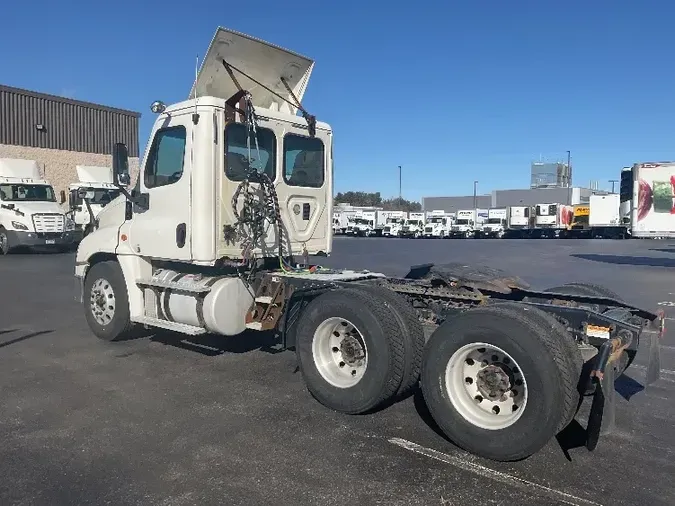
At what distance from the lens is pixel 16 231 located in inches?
916

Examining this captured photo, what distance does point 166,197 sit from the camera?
7109 mm

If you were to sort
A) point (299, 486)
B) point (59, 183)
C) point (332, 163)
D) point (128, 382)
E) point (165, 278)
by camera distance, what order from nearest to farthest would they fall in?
point (299, 486)
point (128, 382)
point (165, 278)
point (332, 163)
point (59, 183)

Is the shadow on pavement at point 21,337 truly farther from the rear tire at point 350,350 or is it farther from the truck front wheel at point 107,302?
the rear tire at point 350,350

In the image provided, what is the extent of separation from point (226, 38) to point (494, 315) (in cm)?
438

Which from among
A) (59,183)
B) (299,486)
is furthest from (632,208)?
(59,183)

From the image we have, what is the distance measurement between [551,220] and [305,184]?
53.1 meters

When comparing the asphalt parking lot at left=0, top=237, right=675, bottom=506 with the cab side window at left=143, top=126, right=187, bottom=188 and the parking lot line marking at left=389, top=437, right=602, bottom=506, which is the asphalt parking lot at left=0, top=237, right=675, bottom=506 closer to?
the parking lot line marking at left=389, top=437, right=602, bottom=506

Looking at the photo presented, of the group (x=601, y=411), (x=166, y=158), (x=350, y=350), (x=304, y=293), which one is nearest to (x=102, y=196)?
(x=166, y=158)

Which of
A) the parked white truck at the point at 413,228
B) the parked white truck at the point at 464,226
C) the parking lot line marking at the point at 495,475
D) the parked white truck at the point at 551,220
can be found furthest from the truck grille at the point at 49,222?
the parked white truck at the point at 551,220

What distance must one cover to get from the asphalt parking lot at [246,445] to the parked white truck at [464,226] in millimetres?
50763

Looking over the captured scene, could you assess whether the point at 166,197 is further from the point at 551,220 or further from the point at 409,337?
the point at 551,220

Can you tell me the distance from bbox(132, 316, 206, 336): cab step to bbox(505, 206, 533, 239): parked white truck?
54.1 meters

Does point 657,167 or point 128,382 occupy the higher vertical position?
point 657,167

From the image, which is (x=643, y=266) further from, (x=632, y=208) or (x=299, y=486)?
(x=299, y=486)
